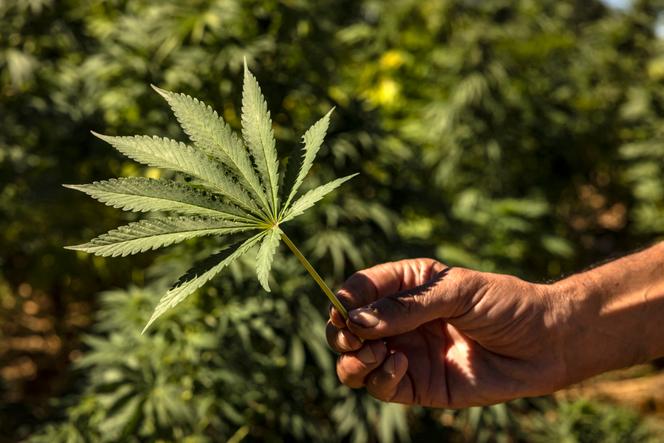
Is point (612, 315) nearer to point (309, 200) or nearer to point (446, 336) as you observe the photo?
point (446, 336)

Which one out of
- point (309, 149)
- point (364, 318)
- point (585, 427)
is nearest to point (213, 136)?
point (309, 149)

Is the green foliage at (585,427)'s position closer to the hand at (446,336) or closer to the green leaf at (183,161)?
the hand at (446,336)

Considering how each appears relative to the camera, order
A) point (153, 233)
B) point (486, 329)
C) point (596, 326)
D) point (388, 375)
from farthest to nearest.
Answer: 1. point (596, 326)
2. point (486, 329)
3. point (388, 375)
4. point (153, 233)

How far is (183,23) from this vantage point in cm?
321

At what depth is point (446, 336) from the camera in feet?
6.63

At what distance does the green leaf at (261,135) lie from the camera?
139 cm

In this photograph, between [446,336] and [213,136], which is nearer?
[213,136]

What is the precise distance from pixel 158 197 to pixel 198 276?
157 millimetres

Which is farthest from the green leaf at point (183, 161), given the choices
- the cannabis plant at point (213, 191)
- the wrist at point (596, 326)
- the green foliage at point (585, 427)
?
the green foliage at point (585, 427)

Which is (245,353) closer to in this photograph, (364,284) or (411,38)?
(364,284)

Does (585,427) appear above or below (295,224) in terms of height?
below

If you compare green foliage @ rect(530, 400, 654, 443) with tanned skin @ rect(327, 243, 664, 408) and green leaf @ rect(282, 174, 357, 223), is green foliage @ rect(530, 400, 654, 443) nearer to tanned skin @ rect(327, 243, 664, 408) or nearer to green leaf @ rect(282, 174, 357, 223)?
tanned skin @ rect(327, 243, 664, 408)

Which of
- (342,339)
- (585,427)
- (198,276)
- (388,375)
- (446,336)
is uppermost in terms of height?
(198,276)

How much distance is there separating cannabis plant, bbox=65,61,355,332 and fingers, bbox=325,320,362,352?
300mm
